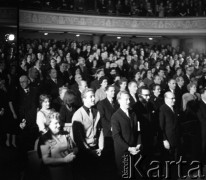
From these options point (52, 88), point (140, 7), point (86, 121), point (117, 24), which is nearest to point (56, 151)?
point (86, 121)

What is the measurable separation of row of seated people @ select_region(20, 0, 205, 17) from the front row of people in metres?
12.4

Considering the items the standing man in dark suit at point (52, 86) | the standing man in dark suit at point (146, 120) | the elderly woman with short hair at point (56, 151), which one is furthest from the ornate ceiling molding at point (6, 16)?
the elderly woman with short hair at point (56, 151)

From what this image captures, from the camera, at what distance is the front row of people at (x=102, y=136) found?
414cm

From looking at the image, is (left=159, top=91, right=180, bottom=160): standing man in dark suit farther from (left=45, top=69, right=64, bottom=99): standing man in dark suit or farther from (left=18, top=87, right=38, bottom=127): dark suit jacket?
(left=45, top=69, right=64, bottom=99): standing man in dark suit

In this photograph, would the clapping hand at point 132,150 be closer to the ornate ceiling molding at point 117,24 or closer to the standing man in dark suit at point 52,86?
the standing man in dark suit at point 52,86


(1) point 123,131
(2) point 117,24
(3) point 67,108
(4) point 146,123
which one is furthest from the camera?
(2) point 117,24

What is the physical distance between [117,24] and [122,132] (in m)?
14.2

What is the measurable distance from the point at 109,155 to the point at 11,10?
36.5ft

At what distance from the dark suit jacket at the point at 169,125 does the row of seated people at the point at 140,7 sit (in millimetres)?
12854

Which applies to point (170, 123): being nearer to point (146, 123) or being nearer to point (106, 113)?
point (146, 123)

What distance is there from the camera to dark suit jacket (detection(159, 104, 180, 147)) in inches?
217

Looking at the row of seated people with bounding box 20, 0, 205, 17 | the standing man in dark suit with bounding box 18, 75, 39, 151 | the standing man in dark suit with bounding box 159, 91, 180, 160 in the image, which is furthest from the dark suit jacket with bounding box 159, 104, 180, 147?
the row of seated people with bounding box 20, 0, 205, 17

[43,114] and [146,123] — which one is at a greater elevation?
[43,114]

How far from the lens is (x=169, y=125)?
18.1 feet
